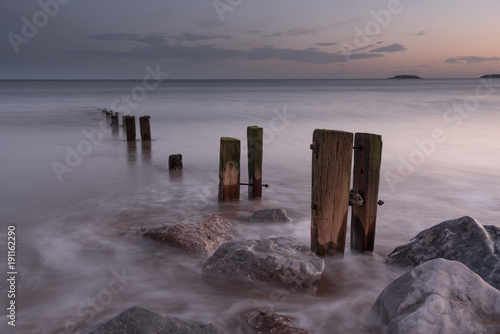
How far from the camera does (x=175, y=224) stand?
5496mm

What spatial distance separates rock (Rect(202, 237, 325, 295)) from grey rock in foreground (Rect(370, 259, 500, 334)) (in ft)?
3.01

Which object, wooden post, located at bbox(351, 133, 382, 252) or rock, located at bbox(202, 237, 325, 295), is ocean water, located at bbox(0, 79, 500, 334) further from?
wooden post, located at bbox(351, 133, 382, 252)

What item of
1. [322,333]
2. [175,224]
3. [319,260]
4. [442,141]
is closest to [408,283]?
[322,333]

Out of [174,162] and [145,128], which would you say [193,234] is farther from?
[145,128]

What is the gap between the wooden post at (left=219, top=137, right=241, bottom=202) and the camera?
22.8ft

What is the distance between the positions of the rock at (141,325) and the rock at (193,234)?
7.61 ft

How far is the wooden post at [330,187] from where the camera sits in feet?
14.6

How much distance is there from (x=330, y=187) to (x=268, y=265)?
1.13 m

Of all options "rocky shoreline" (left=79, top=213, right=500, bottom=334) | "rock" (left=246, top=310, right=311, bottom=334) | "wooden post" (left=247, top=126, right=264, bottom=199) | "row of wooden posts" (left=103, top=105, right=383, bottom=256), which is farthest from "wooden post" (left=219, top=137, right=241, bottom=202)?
"rock" (left=246, top=310, right=311, bottom=334)

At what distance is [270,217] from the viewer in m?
6.32

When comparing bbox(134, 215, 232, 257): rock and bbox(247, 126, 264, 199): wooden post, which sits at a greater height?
bbox(247, 126, 264, 199): wooden post

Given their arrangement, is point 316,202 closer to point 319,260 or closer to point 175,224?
point 319,260

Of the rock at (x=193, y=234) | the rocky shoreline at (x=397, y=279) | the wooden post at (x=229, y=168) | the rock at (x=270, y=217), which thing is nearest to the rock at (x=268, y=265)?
the rocky shoreline at (x=397, y=279)

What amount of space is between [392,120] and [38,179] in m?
19.0
